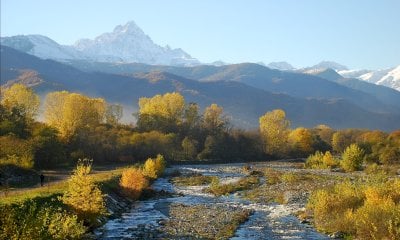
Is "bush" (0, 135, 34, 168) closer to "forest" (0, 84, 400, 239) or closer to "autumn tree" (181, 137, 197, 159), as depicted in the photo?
"forest" (0, 84, 400, 239)

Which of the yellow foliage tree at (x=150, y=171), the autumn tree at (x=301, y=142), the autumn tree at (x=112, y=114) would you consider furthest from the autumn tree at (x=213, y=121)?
the yellow foliage tree at (x=150, y=171)

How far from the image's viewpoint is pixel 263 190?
62406 millimetres

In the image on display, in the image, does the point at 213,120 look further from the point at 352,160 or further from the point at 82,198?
the point at 82,198

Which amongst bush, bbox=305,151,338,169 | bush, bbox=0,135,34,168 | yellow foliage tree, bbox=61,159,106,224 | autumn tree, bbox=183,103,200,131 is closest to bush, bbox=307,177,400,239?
yellow foliage tree, bbox=61,159,106,224

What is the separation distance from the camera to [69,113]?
385ft

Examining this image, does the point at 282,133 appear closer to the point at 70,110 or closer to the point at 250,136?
the point at 250,136

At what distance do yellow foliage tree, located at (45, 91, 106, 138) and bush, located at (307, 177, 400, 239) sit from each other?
262 ft

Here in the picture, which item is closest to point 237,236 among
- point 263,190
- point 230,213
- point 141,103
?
point 230,213

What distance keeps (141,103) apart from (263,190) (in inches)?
4364

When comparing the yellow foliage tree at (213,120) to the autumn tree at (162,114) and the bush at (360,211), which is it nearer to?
the autumn tree at (162,114)

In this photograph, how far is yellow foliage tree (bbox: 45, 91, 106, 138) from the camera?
364 feet

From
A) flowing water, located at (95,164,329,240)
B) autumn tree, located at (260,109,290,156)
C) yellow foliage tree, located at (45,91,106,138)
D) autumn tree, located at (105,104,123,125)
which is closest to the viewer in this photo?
flowing water, located at (95,164,329,240)

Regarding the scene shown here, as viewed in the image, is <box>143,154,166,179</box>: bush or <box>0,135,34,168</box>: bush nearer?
<box>0,135,34,168</box>: bush

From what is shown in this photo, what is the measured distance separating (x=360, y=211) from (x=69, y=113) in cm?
9584
